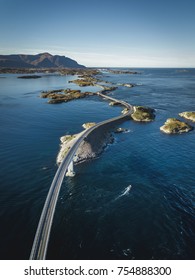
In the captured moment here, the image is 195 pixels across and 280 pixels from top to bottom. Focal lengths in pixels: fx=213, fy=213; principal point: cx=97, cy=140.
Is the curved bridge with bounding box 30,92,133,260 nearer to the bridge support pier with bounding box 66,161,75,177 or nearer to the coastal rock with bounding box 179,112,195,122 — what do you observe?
the bridge support pier with bounding box 66,161,75,177

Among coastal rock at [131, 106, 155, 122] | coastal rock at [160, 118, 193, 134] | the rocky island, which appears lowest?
the rocky island

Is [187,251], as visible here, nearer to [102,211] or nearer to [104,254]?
[104,254]

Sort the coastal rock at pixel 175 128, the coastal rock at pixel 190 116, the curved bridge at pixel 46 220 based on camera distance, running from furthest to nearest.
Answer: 1. the coastal rock at pixel 190 116
2. the coastal rock at pixel 175 128
3. the curved bridge at pixel 46 220

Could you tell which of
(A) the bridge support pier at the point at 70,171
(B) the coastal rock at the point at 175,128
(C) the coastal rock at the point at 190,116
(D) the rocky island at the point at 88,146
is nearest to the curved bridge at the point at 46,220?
(A) the bridge support pier at the point at 70,171

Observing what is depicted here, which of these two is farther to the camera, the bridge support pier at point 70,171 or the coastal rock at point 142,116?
the coastal rock at point 142,116

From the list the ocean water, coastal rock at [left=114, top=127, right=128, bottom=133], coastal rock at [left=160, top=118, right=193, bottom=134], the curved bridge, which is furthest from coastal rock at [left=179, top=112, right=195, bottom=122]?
the curved bridge

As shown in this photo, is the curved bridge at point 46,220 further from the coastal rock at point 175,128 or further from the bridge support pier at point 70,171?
the coastal rock at point 175,128

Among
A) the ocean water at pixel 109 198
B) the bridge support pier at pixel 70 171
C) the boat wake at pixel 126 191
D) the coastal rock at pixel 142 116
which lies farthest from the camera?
the coastal rock at pixel 142 116
